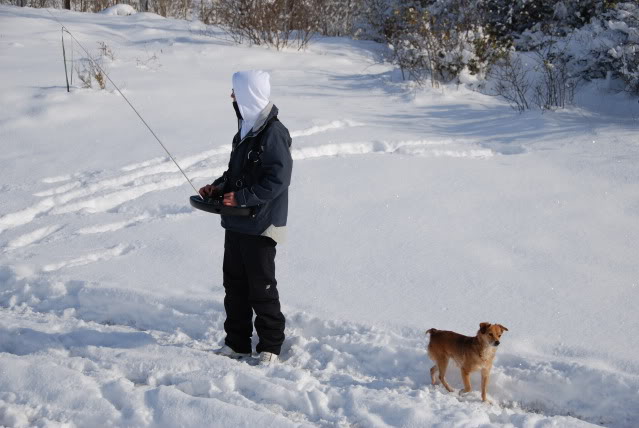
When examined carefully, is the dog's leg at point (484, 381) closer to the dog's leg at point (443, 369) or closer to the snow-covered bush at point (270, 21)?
the dog's leg at point (443, 369)

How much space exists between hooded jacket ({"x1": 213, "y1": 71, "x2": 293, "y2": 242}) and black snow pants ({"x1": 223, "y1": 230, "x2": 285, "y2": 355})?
3.8 inches

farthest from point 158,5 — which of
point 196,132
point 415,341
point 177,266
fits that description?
point 415,341

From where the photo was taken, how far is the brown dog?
2.83m

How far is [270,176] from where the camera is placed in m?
3.00

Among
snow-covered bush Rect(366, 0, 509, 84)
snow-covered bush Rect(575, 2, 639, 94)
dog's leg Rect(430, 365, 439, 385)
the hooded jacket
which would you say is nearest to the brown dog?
dog's leg Rect(430, 365, 439, 385)

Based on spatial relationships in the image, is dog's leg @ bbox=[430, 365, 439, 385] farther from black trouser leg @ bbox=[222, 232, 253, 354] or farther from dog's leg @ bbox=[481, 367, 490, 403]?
black trouser leg @ bbox=[222, 232, 253, 354]

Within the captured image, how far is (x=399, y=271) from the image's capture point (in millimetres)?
4141

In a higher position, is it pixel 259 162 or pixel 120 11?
pixel 120 11

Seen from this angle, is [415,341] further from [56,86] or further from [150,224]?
[56,86]

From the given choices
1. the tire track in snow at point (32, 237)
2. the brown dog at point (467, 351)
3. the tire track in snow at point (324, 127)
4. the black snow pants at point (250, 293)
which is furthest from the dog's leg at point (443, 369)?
the tire track in snow at point (324, 127)

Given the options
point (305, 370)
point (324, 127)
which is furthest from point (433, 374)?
point (324, 127)

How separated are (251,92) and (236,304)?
3.62ft

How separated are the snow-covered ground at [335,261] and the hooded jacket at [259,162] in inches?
28.0

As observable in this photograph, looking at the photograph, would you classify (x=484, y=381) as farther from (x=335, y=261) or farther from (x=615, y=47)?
(x=615, y=47)
